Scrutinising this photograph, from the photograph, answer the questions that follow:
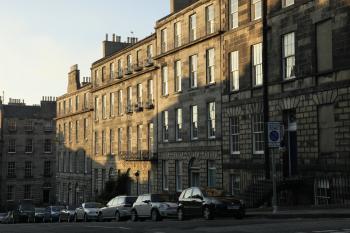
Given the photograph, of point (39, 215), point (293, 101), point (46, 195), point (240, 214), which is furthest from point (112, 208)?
point (46, 195)

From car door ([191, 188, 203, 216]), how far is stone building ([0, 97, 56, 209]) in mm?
64984

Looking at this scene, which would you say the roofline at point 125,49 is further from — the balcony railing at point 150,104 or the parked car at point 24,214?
the parked car at point 24,214

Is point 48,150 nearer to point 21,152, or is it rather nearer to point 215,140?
point 21,152

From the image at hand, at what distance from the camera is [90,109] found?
2557 inches

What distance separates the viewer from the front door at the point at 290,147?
30844 mm

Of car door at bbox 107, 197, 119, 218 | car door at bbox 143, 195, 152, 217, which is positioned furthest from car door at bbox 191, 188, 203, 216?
car door at bbox 107, 197, 119, 218

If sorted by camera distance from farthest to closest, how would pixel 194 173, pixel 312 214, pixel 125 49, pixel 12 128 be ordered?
pixel 12 128 < pixel 125 49 < pixel 194 173 < pixel 312 214

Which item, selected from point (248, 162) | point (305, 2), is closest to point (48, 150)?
point (248, 162)

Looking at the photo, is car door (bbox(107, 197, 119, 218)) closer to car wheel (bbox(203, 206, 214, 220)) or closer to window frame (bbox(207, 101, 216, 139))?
window frame (bbox(207, 101, 216, 139))

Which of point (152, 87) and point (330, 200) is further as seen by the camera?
point (152, 87)

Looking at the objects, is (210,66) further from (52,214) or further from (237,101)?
(52,214)

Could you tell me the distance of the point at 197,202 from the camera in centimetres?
2477

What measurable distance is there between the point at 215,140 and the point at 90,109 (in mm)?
29720

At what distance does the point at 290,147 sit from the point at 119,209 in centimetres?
1000
